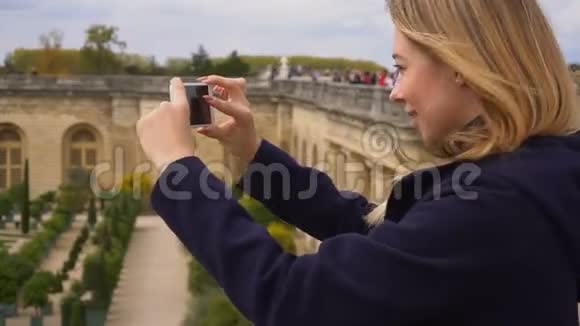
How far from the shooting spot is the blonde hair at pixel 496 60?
1545 mm

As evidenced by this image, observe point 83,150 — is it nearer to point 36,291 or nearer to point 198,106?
point 36,291

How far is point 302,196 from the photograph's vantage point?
2111mm

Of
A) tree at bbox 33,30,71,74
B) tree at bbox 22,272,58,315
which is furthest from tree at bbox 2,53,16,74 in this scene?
tree at bbox 22,272,58,315

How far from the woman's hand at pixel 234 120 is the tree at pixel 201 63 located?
34207mm

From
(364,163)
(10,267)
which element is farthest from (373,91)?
(10,267)

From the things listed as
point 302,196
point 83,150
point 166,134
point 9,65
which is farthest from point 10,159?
point 166,134

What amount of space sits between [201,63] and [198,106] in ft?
120

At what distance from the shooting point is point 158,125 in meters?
1.70

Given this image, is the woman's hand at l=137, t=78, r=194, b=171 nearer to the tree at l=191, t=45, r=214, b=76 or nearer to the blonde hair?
the blonde hair

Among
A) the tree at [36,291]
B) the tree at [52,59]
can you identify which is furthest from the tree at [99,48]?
the tree at [36,291]

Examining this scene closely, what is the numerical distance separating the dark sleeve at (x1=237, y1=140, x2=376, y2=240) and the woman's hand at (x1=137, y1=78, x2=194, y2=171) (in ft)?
1.34

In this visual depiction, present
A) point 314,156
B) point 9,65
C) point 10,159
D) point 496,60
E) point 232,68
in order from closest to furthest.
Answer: point 496,60 < point 314,156 < point 10,159 < point 232,68 < point 9,65

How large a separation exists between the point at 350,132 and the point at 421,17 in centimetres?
1514

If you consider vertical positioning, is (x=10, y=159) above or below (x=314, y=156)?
below
